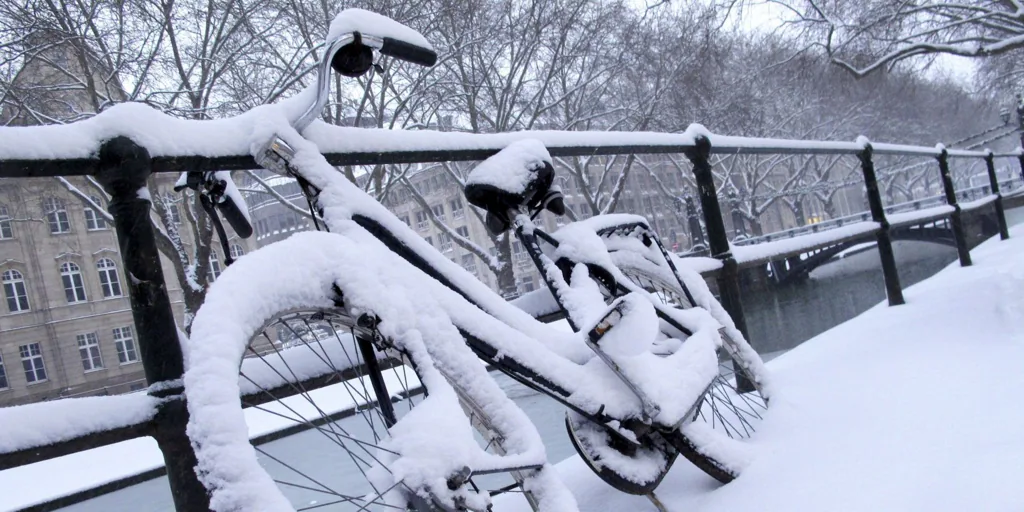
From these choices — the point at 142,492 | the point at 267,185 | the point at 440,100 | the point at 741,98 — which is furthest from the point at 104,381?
the point at 741,98

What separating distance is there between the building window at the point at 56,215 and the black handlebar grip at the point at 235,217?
1577 centimetres

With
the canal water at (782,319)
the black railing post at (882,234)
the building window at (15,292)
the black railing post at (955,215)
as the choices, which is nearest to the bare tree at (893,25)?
the black railing post at (955,215)

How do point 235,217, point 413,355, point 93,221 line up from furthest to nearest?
point 93,221
point 235,217
point 413,355

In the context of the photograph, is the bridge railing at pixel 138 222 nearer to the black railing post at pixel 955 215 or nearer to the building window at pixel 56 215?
the black railing post at pixel 955 215

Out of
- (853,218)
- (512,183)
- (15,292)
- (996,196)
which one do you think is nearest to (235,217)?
(512,183)

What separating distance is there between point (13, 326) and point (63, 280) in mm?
1419

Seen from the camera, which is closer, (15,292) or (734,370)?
(734,370)

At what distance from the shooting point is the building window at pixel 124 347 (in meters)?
13.7

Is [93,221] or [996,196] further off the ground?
[93,221]

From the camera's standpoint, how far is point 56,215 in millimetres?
14820

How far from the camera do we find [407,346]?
3.54 ft

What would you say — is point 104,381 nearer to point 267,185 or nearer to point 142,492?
point 267,185

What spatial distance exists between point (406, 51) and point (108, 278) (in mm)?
16218

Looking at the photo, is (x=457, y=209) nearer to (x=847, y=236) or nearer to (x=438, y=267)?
(x=847, y=236)
